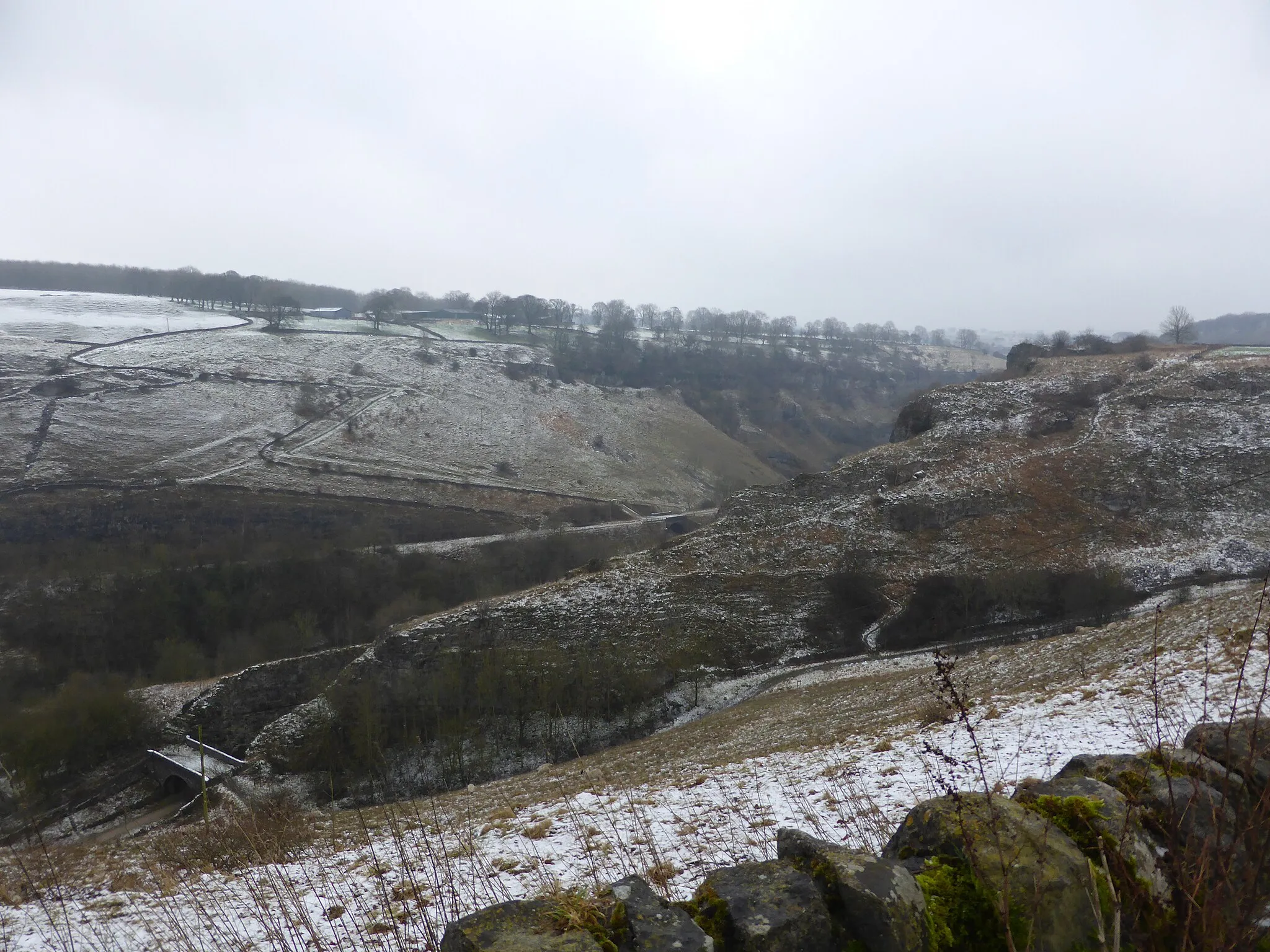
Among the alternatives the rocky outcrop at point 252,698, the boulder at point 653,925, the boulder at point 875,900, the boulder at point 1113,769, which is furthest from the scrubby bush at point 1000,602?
the boulder at point 653,925

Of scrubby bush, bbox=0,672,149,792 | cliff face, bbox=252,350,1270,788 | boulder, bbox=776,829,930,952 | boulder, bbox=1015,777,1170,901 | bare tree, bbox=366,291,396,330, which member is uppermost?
bare tree, bbox=366,291,396,330

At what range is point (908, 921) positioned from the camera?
2939 millimetres

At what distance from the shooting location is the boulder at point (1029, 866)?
2850mm

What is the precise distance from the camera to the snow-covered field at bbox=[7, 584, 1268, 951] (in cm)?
538

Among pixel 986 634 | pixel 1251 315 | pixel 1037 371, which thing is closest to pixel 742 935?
pixel 986 634

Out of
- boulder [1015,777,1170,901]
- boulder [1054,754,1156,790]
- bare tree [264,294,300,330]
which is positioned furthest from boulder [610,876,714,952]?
bare tree [264,294,300,330]

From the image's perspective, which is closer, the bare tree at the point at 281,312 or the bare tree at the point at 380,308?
the bare tree at the point at 281,312

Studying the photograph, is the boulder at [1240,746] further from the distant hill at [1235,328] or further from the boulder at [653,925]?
the distant hill at [1235,328]

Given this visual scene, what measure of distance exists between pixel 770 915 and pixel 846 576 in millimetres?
30957

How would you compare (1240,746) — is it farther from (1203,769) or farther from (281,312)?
(281,312)

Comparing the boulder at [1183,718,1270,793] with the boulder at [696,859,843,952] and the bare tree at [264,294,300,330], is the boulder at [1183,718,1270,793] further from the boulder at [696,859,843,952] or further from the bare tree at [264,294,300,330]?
the bare tree at [264,294,300,330]

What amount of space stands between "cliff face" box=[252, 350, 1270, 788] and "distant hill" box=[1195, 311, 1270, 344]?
245 feet

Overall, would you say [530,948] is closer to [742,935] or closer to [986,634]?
[742,935]

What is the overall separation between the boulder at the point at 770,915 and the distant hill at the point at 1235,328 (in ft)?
386
